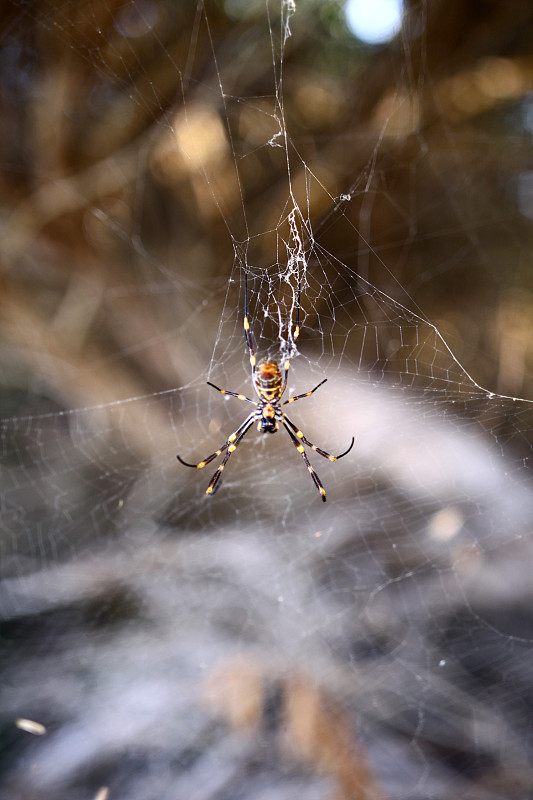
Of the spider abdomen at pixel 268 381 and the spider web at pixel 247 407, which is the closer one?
the spider abdomen at pixel 268 381

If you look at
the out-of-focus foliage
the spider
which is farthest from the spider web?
the spider

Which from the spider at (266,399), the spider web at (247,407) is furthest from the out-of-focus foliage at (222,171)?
the spider at (266,399)

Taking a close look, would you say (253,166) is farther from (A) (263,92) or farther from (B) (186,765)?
(B) (186,765)

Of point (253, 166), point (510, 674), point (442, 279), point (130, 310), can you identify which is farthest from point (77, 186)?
point (510, 674)

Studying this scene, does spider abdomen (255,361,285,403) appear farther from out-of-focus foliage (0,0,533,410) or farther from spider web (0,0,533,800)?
out-of-focus foliage (0,0,533,410)

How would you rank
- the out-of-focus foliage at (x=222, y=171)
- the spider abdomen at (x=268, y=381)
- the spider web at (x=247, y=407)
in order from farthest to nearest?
the out-of-focus foliage at (x=222, y=171) < the spider web at (x=247, y=407) < the spider abdomen at (x=268, y=381)

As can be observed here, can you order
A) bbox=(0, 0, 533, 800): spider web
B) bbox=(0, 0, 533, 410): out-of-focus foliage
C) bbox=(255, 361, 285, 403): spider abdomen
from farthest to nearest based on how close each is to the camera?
bbox=(0, 0, 533, 410): out-of-focus foliage → bbox=(0, 0, 533, 800): spider web → bbox=(255, 361, 285, 403): spider abdomen

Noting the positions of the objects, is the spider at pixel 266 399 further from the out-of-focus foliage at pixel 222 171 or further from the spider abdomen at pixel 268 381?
the out-of-focus foliage at pixel 222 171

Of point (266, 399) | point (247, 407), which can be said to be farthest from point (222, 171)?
point (266, 399)
